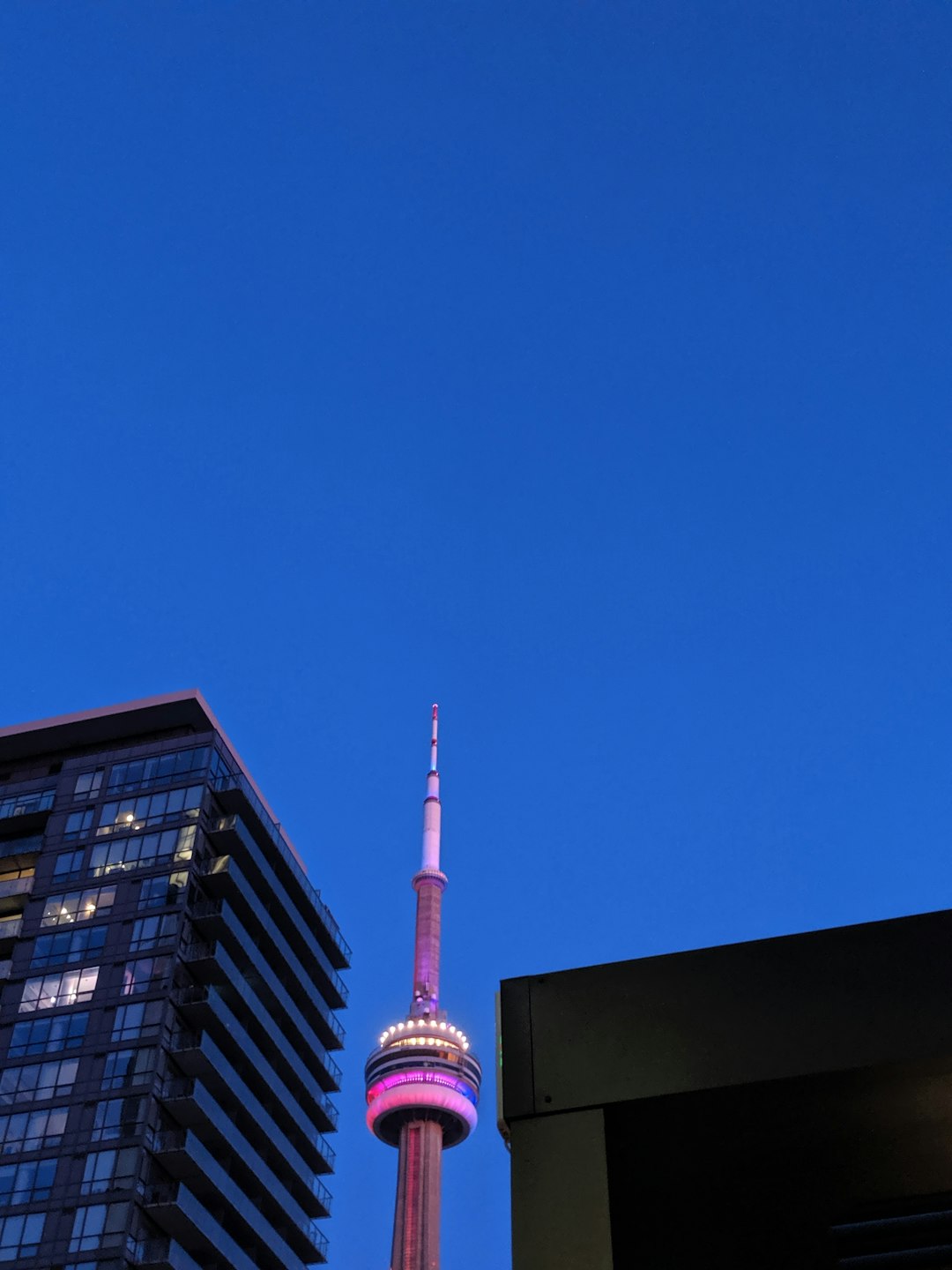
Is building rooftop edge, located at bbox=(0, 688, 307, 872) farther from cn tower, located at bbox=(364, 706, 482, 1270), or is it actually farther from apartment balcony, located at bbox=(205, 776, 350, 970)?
cn tower, located at bbox=(364, 706, 482, 1270)

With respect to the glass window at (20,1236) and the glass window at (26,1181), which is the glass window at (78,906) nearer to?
the glass window at (26,1181)

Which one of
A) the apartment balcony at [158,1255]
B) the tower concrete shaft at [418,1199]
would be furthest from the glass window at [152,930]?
the tower concrete shaft at [418,1199]

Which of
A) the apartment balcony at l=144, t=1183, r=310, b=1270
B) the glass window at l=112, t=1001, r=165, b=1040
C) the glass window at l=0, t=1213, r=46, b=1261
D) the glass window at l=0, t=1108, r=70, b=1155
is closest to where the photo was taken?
the glass window at l=0, t=1213, r=46, b=1261

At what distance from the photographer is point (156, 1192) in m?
77.0

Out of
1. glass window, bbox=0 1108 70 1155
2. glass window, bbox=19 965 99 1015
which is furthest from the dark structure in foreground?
glass window, bbox=19 965 99 1015

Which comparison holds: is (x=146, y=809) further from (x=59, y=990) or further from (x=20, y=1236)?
(x=20, y=1236)

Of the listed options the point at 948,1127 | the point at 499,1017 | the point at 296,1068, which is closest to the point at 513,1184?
the point at 499,1017

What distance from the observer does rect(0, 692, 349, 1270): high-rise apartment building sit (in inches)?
3044

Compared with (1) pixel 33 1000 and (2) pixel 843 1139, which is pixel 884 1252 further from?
(1) pixel 33 1000

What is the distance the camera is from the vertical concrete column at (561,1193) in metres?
5.57

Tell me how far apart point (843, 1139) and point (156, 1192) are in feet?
257

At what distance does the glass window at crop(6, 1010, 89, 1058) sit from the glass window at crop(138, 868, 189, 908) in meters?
7.71

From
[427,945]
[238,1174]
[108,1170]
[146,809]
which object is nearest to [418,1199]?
[427,945]

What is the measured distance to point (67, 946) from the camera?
290 feet
